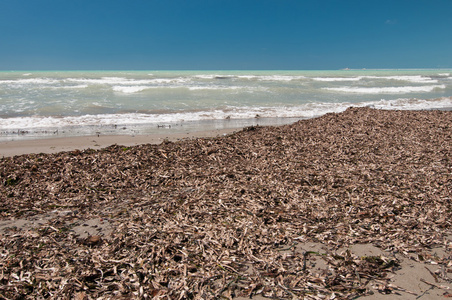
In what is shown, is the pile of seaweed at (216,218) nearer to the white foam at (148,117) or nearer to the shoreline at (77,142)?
the shoreline at (77,142)

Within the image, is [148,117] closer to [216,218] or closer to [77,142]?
[77,142]

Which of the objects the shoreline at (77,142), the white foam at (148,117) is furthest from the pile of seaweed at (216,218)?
the white foam at (148,117)

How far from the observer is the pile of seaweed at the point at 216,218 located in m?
2.55

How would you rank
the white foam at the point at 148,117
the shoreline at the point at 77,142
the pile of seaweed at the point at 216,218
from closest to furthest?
the pile of seaweed at the point at 216,218 < the shoreline at the point at 77,142 < the white foam at the point at 148,117

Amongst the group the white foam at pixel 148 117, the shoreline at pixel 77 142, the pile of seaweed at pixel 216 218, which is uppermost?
the white foam at pixel 148 117

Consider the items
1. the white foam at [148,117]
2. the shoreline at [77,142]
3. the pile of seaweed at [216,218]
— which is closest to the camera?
the pile of seaweed at [216,218]

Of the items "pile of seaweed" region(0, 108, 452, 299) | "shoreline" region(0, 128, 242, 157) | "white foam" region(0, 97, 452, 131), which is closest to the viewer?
"pile of seaweed" region(0, 108, 452, 299)

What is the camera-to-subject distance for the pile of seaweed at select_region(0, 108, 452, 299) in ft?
8.38

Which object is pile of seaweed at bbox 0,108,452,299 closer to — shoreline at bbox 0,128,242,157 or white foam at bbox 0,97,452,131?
shoreline at bbox 0,128,242,157

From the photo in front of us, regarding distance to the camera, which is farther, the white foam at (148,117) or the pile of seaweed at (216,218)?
the white foam at (148,117)

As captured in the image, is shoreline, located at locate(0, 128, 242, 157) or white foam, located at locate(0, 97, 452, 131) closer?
shoreline, located at locate(0, 128, 242, 157)

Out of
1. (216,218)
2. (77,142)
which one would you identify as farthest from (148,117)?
(216,218)

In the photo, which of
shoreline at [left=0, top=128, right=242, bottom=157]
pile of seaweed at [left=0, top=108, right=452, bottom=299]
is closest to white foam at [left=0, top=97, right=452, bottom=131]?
shoreline at [left=0, top=128, right=242, bottom=157]

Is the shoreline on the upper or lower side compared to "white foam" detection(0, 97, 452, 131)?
lower
